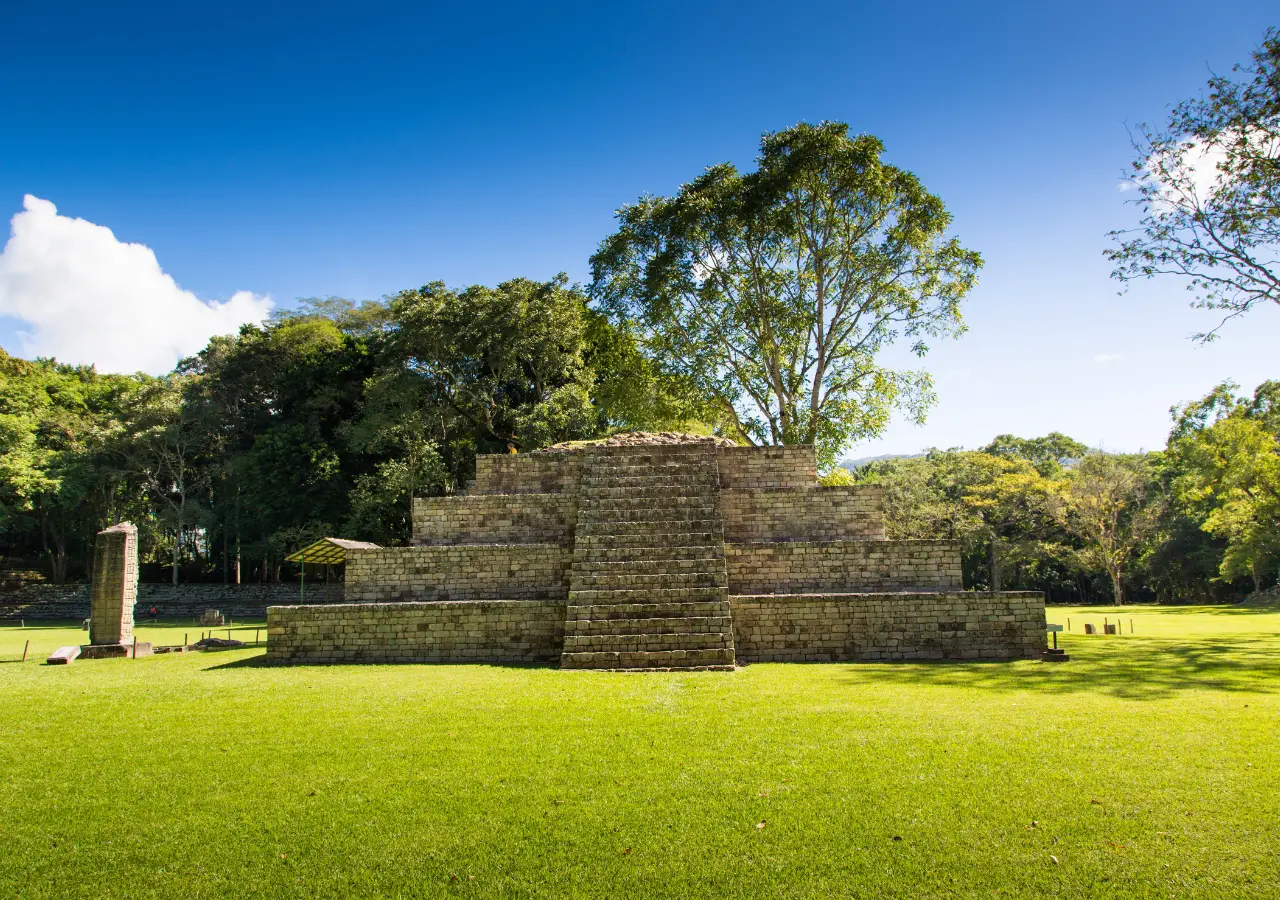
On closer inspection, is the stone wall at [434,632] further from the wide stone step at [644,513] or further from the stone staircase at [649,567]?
the wide stone step at [644,513]

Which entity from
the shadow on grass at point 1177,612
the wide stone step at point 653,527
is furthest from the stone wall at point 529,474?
the shadow on grass at point 1177,612

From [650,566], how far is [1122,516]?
32964mm

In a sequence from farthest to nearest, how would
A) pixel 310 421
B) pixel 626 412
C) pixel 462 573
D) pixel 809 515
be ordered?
pixel 310 421 → pixel 626 412 → pixel 809 515 → pixel 462 573

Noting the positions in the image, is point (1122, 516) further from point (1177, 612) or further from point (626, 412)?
point (626, 412)

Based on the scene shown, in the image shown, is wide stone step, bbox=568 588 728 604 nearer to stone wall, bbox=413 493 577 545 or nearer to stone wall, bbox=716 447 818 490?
stone wall, bbox=413 493 577 545

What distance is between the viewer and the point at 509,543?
13750 mm

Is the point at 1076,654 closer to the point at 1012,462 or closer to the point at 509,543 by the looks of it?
the point at 509,543

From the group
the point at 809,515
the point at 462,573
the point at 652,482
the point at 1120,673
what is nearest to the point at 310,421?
the point at 462,573

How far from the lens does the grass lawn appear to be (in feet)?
12.1

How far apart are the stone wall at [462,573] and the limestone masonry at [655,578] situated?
24 mm

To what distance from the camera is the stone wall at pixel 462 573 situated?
40.7 feet

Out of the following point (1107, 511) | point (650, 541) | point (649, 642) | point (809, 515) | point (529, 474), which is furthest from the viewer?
A: point (1107, 511)

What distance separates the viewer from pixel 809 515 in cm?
1381

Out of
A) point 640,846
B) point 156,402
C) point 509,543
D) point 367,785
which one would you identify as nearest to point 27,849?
point 367,785
